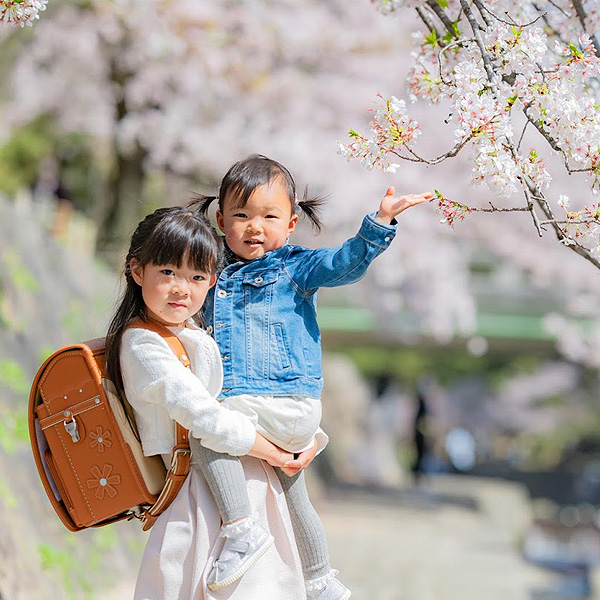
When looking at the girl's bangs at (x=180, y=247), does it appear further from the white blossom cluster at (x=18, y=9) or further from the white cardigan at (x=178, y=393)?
the white blossom cluster at (x=18, y=9)

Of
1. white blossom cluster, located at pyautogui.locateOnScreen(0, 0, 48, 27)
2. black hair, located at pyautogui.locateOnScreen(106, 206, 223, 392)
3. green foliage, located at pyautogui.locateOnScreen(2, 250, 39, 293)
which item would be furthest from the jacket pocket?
green foliage, located at pyautogui.locateOnScreen(2, 250, 39, 293)

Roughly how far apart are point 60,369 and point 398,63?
30.8 ft

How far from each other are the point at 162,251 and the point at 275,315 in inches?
14.2

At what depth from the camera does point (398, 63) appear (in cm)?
1167

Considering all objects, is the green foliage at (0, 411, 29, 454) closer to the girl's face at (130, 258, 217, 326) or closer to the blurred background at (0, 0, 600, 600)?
the blurred background at (0, 0, 600, 600)

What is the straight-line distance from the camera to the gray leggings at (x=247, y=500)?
2.79 meters

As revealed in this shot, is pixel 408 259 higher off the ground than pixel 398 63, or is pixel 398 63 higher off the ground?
pixel 398 63

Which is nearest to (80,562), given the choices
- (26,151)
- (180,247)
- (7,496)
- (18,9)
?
(7,496)

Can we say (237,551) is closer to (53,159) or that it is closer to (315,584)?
(315,584)

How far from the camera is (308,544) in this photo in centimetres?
298

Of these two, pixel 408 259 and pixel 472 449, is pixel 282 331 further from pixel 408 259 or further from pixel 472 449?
pixel 472 449

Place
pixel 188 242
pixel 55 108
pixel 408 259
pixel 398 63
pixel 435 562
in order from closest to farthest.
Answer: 1. pixel 188 242
2. pixel 435 562
3. pixel 398 63
4. pixel 408 259
5. pixel 55 108

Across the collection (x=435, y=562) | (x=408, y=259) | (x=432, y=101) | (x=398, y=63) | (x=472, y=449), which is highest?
(x=398, y=63)

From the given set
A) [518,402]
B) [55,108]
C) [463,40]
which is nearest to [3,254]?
[463,40]
